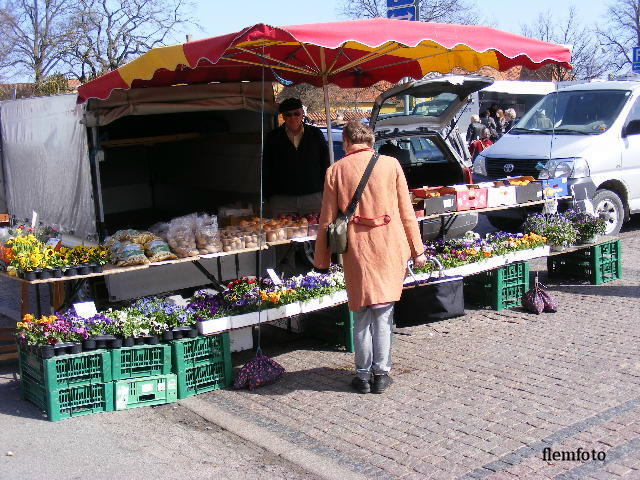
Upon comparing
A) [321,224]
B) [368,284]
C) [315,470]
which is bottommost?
[315,470]

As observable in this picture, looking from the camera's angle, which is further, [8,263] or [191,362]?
[8,263]

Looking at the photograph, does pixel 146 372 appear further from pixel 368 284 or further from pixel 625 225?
pixel 625 225

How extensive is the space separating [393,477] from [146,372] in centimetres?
217

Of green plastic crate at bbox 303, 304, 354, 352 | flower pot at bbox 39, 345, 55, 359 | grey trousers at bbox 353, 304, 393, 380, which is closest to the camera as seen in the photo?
flower pot at bbox 39, 345, 55, 359

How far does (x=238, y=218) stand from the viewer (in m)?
7.69

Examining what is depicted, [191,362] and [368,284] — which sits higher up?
[368,284]

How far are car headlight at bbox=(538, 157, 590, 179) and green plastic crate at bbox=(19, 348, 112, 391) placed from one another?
23.5ft

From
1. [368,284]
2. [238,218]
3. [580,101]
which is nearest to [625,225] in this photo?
[580,101]

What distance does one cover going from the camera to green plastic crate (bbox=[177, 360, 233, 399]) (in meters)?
5.76

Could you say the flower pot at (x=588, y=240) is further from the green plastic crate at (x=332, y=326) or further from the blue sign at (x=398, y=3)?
the blue sign at (x=398, y=3)

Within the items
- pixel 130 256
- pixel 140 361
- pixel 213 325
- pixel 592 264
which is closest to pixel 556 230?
pixel 592 264

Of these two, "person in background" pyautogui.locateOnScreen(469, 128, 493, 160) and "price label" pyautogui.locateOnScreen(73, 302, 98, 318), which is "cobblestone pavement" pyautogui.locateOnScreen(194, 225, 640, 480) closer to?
"price label" pyautogui.locateOnScreen(73, 302, 98, 318)

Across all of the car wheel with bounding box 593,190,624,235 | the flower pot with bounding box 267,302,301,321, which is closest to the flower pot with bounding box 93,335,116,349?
the flower pot with bounding box 267,302,301,321

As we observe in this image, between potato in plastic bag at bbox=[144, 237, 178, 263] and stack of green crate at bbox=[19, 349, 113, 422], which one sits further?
potato in plastic bag at bbox=[144, 237, 178, 263]
